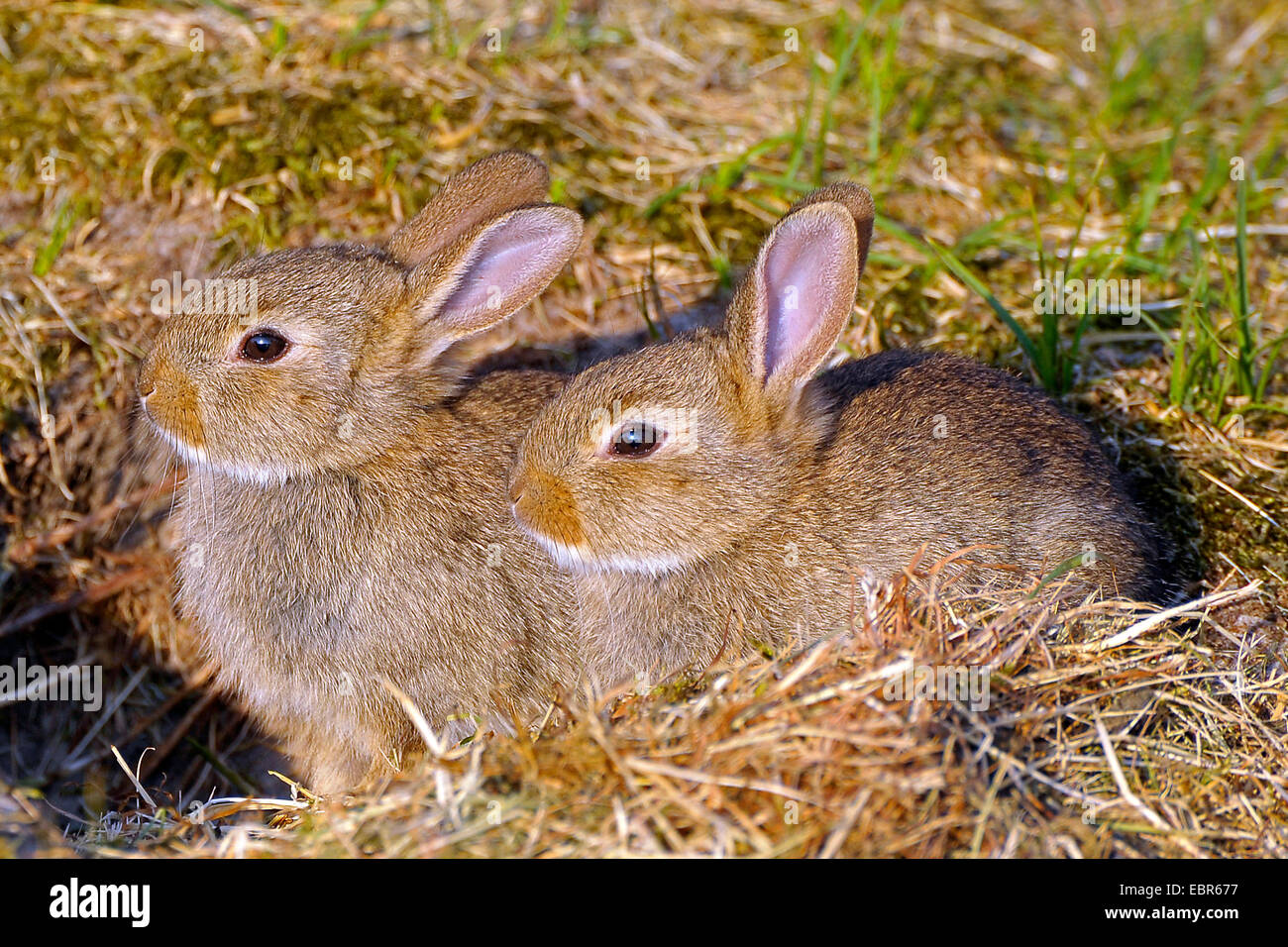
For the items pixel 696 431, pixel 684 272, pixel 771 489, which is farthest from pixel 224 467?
pixel 684 272

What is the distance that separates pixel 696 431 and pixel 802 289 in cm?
67

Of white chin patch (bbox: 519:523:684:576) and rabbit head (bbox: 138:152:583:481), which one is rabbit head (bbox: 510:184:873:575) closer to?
white chin patch (bbox: 519:523:684:576)

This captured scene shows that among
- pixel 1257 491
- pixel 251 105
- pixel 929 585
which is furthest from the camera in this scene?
pixel 251 105

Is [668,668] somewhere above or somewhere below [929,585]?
below

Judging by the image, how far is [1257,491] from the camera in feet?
18.7

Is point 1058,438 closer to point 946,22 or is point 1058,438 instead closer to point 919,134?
point 919,134

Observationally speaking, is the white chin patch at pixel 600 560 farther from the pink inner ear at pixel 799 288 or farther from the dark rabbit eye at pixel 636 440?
the pink inner ear at pixel 799 288

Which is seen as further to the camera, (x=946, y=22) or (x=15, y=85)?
(x=946, y=22)

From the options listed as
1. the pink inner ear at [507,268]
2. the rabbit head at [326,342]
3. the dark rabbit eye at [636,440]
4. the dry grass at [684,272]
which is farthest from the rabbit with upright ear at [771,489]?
the rabbit head at [326,342]

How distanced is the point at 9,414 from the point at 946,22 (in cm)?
603

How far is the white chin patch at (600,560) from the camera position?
190 inches

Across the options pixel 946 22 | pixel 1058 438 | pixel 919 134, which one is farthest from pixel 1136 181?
pixel 1058 438

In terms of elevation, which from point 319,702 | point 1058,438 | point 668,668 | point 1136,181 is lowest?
point 319,702
